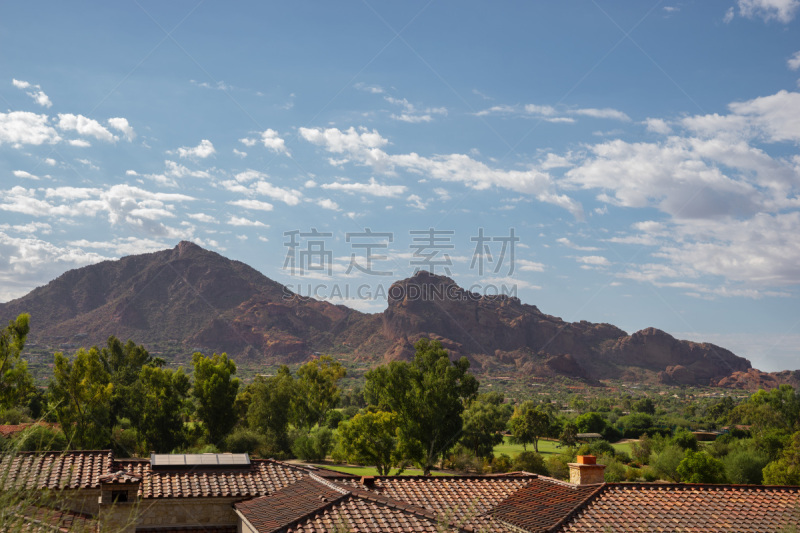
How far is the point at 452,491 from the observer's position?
14.2m

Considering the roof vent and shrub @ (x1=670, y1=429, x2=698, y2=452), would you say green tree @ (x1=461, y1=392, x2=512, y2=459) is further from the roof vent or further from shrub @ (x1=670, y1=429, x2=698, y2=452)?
the roof vent

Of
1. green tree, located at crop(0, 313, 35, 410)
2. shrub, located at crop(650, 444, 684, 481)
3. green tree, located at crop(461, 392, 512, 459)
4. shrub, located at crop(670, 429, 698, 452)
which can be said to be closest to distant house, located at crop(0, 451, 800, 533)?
green tree, located at crop(0, 313, 35, 410)

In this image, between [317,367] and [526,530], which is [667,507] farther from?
[317,367]

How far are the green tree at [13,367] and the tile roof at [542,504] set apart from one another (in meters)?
19.8

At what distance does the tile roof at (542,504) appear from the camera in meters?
11.9

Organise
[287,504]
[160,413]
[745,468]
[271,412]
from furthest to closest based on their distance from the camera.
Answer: [271,412], [745,468], [160,413], [287,504]

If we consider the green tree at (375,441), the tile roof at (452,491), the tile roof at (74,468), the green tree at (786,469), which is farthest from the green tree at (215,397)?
the green tree at (786,469)

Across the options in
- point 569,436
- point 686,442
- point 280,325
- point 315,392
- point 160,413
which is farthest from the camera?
point 280,325

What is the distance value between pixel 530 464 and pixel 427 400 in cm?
1213

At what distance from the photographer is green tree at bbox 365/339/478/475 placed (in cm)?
3672

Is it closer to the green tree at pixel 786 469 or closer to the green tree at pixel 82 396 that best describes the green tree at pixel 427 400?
the green tree at pixel 82 396

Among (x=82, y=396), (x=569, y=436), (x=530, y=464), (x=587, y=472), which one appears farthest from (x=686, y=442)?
(x=82, y=396)

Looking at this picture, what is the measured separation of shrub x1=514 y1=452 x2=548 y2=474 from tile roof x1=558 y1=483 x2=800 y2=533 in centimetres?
3028

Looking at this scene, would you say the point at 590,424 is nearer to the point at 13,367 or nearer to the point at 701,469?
the point at 701,469
